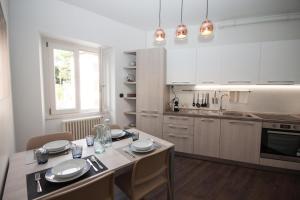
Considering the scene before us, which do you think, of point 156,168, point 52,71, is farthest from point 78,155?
point 52,71

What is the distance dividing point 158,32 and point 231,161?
7.94 ft

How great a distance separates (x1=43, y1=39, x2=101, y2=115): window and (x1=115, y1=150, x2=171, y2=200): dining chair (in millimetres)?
1880

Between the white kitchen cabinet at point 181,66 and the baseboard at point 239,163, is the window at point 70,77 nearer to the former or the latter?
the white kitchen cabinet at point 181,66

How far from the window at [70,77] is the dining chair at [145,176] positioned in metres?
1.88

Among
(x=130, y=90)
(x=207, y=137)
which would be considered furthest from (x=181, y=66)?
(x=207, y=137)

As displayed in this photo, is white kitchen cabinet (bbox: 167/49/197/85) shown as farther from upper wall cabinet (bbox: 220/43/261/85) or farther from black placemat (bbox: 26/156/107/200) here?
black placemat (bbox: 26/156/107/200)

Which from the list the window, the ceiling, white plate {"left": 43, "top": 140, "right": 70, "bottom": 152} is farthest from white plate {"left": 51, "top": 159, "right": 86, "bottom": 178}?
the ceiling

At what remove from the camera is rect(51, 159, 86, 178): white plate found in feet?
3.45

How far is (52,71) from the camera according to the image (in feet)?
8.64

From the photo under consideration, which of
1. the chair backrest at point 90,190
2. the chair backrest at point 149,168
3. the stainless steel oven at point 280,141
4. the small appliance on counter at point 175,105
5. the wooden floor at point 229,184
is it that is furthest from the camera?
the small appliance on counter at point 175,105

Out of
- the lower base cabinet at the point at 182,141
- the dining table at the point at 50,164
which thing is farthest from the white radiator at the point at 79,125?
the lower base cabinet at the point at 182,141

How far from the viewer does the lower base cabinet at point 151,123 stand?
3.19 m

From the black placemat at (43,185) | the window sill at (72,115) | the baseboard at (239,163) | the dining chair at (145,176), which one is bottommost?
the baseboard at (239,163)

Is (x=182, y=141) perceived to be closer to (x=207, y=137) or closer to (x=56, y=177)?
(x=207, y=137)
